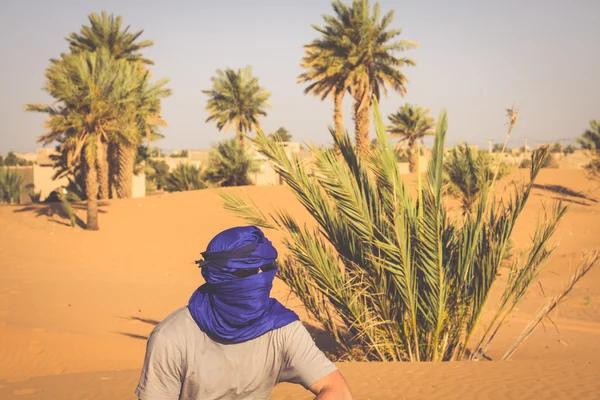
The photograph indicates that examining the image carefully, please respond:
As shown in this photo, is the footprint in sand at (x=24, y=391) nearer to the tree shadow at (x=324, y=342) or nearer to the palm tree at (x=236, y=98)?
the tree shadow at (x=324, y=342)

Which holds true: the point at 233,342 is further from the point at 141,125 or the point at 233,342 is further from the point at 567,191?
the point at 567,191

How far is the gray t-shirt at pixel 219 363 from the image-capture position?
2168mm

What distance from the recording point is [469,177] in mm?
23266

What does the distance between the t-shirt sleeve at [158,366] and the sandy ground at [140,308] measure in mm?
5017

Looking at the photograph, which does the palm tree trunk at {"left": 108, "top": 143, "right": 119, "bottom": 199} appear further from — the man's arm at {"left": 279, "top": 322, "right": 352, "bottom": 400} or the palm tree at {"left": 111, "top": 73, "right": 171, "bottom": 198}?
the man's arm at {"left": 279, "top": 322, "right": 352, "bottom": 400}

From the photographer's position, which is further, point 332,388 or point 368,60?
point 368,60

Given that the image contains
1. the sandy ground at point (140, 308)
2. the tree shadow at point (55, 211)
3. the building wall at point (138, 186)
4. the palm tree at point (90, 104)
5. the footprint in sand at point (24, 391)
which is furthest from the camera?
the building wall at point (138, 186)

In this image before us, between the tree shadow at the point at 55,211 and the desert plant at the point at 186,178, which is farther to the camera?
the desert plant at the point at 186,178

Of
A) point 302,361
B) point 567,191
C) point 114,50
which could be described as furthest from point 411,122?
point 302,361

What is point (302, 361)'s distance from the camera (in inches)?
89.7

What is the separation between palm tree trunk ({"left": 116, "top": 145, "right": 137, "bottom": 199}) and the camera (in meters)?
31.2

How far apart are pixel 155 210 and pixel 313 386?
88.7 ft

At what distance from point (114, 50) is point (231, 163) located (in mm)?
9413

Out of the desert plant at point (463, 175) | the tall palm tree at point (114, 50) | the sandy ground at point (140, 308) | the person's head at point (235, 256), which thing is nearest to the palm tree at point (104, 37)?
the tall palm tree at point (114, 50)
